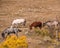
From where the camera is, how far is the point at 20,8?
2253cm

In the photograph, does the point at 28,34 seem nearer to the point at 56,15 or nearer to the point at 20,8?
the point at 56,15

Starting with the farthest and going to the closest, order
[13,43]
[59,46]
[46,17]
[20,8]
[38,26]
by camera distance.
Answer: [20,8] → [46,17] → [38,26] → [59,46] → [13,43]

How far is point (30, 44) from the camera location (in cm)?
1462

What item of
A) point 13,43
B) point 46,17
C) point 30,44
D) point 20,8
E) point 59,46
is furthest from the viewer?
point 20,8

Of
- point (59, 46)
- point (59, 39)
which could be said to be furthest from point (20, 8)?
point (59, 46)

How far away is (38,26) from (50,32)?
1.80m

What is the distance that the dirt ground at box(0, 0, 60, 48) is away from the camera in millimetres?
20175

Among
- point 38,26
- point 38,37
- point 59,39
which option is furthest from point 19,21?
point 59,39

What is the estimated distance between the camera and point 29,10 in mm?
21969

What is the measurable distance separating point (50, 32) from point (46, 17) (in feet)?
16.1

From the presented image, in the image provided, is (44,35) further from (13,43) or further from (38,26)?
(13,43)

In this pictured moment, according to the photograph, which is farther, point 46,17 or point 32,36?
point 46,17

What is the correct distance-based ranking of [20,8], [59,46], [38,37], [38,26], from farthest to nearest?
1. [20,8]
2. [38,26]
3. [38,37]
4. [59,46]

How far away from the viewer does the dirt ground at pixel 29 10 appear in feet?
66.2
